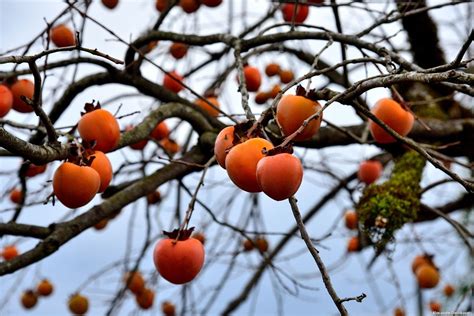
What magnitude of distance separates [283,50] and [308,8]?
23 cm

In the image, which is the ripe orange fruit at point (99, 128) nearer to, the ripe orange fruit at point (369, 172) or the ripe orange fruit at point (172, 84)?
the ripe orange fruit at point (172, 84)

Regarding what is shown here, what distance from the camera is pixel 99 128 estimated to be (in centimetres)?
159

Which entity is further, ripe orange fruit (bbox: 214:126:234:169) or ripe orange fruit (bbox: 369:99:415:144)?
ripe orange fruit (bbox: 369:99:415:144)

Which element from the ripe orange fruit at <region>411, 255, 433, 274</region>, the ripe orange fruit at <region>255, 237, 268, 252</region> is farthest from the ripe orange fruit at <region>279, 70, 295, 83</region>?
the ripe orange fruit at <region>411, 255, 433, 274</region>

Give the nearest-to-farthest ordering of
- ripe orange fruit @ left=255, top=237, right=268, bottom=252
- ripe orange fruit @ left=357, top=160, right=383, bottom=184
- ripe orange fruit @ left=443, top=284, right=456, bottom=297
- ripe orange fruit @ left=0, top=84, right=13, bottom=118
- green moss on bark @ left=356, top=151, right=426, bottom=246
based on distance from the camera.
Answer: ripe orange fruit @ left=0, top=84, right=13, bottom=118
green moss on bark @ left=356, top=151, right=426, bottom=246
ripe orange fruit @ left=357, top=160, right=383, bottom=184
ripe orange fruit @ left=255, top=237, right=268, bottom=252
ripe orange fruit @ left=443, top=284, right=456, bottom=297

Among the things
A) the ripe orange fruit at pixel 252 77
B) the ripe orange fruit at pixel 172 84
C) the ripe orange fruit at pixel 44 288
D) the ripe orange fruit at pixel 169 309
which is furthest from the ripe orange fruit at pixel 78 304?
the ripe orange fruit at pixel 252 77

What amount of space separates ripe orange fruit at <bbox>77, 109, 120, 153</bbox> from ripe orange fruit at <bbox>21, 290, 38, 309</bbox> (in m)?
2.02

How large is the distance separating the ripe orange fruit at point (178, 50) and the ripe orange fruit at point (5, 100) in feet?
3.31

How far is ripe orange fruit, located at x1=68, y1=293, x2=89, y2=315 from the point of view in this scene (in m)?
3.09

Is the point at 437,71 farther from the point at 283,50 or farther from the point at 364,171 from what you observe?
the point at 364,171

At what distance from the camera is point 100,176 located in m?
1.47

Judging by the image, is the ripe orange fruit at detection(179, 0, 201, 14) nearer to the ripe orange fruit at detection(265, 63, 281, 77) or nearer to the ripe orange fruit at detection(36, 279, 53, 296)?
→ the ripe orange fruit at detection(265, 63, 281, 77)

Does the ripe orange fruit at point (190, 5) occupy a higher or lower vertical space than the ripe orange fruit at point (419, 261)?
higher

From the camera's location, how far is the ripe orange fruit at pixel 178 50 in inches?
114
